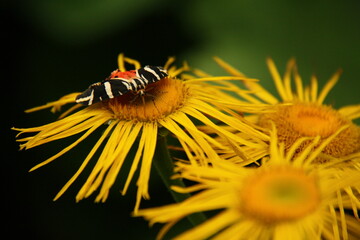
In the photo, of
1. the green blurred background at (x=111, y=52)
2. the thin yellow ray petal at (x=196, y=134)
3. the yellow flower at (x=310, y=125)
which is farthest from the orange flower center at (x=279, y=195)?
the green blurred background at (x=111, y=52)

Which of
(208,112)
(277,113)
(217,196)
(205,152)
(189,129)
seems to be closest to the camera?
(217,196)

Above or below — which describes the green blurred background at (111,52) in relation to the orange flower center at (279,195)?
above

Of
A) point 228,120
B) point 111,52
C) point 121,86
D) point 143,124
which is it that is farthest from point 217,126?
point 111,52

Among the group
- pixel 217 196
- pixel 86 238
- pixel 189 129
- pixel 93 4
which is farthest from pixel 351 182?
pixel 93 4

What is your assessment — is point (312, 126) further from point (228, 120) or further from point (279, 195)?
point (279, 195)

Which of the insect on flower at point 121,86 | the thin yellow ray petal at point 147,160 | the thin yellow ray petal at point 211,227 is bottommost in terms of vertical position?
the thin yellow ray petal at point 211,227

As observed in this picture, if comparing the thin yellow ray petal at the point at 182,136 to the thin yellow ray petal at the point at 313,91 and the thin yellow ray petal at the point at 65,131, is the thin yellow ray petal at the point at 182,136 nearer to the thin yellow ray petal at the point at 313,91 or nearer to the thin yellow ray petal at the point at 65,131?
the thin yellow ray petal at the point at 65,131

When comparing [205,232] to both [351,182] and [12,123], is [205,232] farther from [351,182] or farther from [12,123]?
[12,123]
